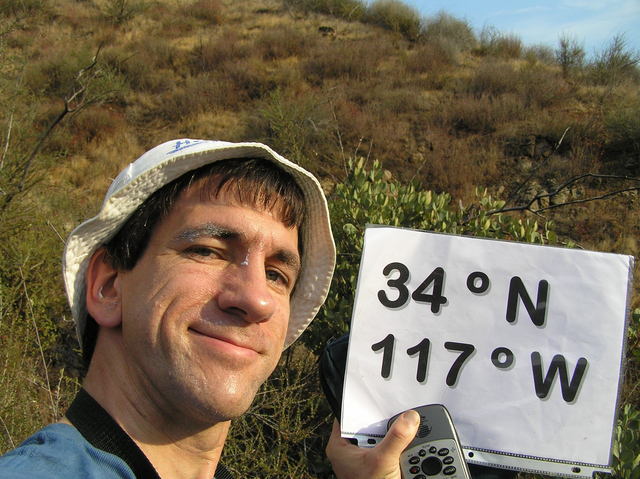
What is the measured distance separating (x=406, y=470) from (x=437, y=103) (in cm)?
1359

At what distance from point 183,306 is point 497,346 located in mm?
906

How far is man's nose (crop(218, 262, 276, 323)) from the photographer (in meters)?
1.51

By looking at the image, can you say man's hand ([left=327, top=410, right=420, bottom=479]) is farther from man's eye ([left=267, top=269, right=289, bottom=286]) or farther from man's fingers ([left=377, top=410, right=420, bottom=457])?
man's eye ([left=267, top=269, right=289, bottom=286])

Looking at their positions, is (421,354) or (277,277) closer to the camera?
(421,354)

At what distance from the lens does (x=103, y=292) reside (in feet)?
5.47

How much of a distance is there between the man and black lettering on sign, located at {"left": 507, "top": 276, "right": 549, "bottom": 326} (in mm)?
436

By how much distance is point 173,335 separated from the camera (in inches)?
57.6

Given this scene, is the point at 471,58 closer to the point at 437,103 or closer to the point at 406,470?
the point at 437,103

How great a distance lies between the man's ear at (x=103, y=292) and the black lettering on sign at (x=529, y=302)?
1.12 metres

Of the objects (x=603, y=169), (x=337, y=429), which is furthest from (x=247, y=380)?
(x=603, y=169)

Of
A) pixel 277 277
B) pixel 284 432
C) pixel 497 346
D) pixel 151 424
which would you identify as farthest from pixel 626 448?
pixel 151 424

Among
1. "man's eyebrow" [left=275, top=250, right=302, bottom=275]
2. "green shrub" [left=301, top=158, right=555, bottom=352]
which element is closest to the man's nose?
"man's eyebrow" [left=275, top=250, right=302, bottom=275]

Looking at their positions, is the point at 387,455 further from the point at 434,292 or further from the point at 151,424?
the point at 151,424

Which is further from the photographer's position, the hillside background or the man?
the hillside background
